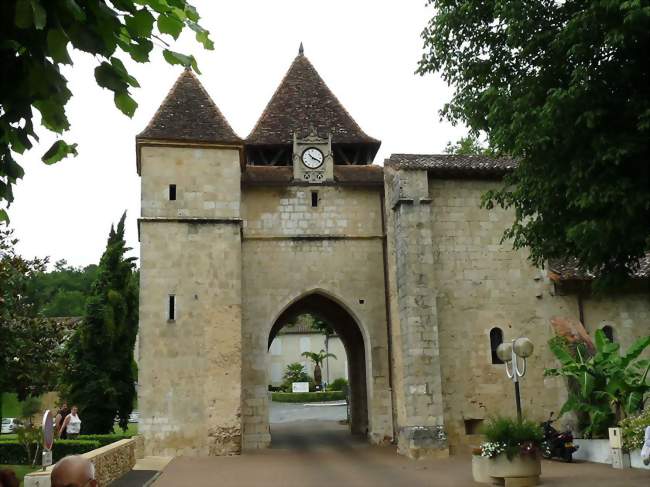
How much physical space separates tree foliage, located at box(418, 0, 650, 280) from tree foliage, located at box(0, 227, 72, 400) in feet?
35.5

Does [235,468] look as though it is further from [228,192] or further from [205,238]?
[228,192]

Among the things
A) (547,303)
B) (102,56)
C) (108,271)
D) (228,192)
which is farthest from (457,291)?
(102,56)

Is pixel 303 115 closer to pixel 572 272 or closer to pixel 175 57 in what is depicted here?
pixel 572 272

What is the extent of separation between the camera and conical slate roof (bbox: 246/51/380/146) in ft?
72.7

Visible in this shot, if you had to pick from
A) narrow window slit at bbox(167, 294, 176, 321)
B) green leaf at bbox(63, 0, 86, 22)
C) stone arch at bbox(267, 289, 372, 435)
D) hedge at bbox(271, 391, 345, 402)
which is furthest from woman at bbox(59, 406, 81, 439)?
hedge at bbox(271, 391, 345, 402)

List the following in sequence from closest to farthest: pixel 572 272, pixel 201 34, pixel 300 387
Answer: pixel 201 34, pixel 572 272, pixel 300 387

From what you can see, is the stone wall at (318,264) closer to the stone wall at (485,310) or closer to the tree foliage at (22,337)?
the stone wall at (485,310)

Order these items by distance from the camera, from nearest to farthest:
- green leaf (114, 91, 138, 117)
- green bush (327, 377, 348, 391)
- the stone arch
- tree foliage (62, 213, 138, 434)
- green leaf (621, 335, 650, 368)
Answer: green leaf (114, 91, 138, 117), green leaf (621, 335, 650, 368), tree foliage (62, 213, 138, 434), the stone arch, green bush (327, 377, 348, 391)

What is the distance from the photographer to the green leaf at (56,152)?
4.21 meters

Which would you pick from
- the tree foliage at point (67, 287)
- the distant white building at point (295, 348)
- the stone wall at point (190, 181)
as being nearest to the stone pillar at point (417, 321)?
the stone wall at point (190, 181)

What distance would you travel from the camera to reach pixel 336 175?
2086cm

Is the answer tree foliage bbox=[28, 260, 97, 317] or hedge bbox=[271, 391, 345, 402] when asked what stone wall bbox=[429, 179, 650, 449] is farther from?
tree foliage bbox=[28, 260, 97, 317]

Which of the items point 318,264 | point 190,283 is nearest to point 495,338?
point 318,264

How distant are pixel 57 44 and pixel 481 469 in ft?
36.3
